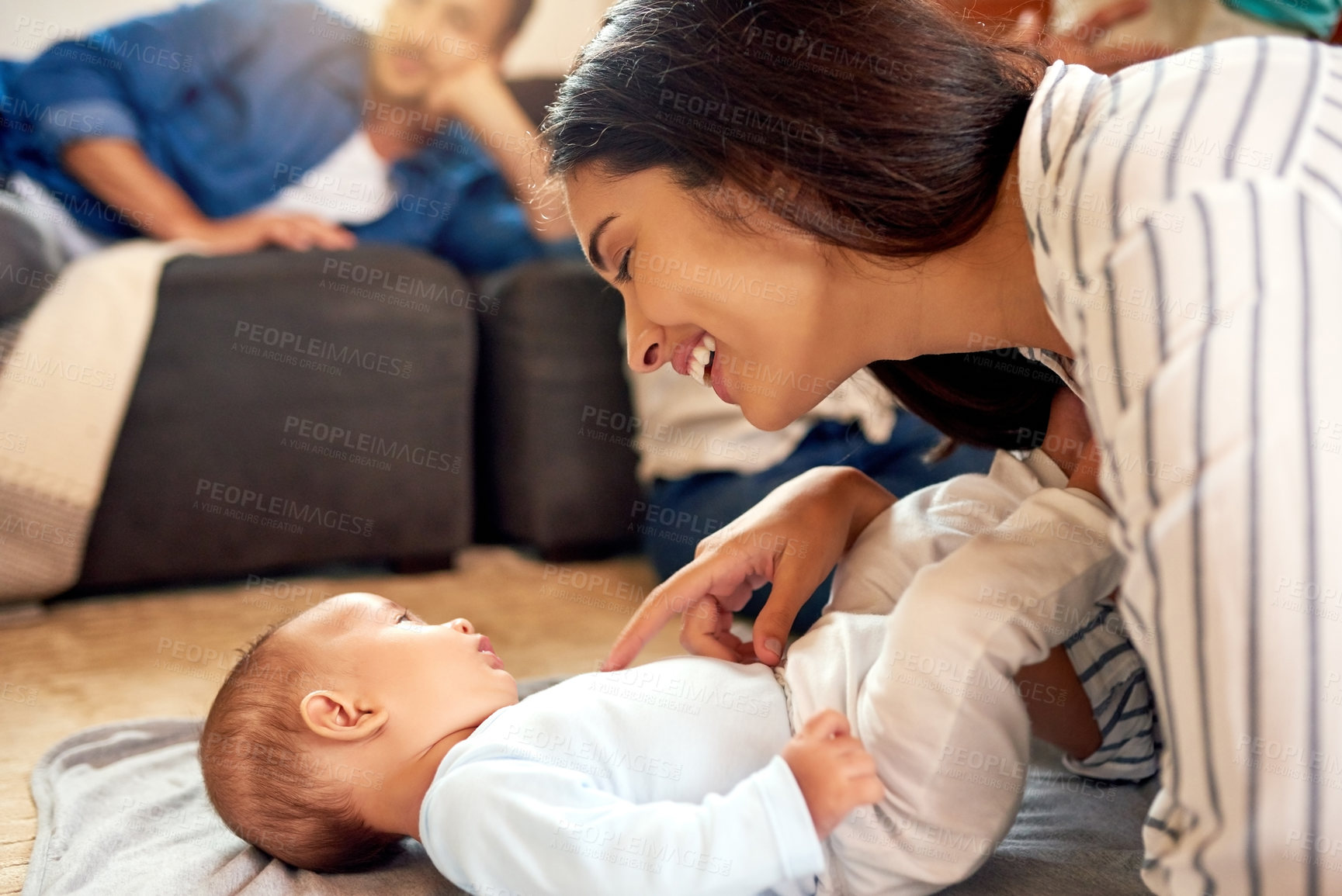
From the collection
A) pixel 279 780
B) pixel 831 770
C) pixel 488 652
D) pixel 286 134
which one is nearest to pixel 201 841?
pixel 279 780

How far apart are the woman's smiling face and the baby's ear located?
0.38 m

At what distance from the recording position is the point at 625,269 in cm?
95

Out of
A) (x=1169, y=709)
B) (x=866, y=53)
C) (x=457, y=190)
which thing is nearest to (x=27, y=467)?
(x=457, y=190)

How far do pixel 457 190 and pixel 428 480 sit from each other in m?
0.68

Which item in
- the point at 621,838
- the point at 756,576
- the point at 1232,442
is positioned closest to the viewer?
the point at 1232,442

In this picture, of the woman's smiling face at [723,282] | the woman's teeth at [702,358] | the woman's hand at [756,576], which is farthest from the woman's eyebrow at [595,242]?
the woman's hand at [756,576]

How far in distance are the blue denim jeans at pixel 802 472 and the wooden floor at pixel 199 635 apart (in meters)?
0.13

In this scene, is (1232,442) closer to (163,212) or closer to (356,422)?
(356,422)

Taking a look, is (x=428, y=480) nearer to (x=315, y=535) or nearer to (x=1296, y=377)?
(x=315, y=535)

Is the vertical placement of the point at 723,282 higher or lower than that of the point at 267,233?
higher

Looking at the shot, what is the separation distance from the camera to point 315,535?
1.84 meters

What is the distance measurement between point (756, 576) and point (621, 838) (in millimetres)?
364

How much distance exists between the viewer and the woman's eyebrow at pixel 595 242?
0.93 meters

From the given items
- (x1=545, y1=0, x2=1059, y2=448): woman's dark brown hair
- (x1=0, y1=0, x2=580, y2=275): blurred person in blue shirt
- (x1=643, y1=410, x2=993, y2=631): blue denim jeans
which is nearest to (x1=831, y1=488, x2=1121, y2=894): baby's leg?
(x1=545, y1=0, x2=1059, y2=448): woman's dark brown hair
